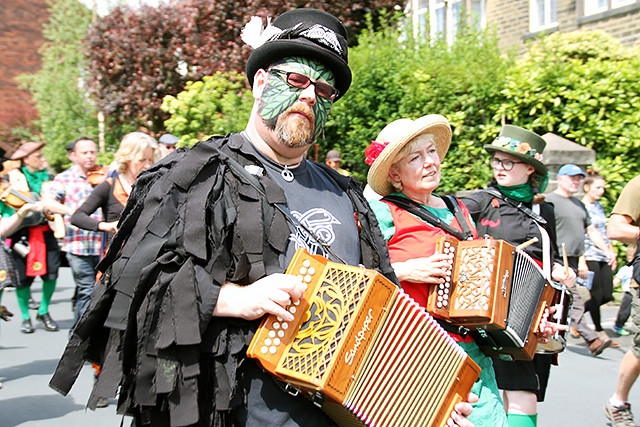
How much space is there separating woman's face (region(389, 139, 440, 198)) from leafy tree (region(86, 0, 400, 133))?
11.3 metres

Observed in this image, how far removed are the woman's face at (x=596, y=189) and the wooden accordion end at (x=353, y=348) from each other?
22.4 feet

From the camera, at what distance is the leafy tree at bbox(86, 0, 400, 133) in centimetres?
1476

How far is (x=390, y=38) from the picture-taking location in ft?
38.2

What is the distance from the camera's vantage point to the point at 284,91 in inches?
100

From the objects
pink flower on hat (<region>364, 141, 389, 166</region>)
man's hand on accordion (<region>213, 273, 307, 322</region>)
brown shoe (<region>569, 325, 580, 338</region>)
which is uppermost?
pink flower on hat (<region>364, 141, 389, 166</region>)

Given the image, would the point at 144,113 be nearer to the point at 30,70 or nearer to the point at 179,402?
the point at 179,402

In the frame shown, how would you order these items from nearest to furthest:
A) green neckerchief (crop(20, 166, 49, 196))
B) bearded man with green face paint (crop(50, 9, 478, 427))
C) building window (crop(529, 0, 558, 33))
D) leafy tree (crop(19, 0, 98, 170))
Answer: bearded man with green face paint (crop(50, 9, 478, 427)) < green neckerchief (crop(20, 166, 49, 196)) < building window (crop(529, 0, 558, 33)) < leafy tree (crop(19, 0, 98, 170))

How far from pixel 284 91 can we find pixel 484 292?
1469 millimetres

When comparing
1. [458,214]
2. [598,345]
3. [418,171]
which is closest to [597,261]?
[598,345]

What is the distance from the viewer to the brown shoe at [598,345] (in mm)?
7273

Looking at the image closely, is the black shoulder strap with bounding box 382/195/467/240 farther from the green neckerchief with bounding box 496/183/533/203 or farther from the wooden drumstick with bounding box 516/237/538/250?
the green neckerchief with bounding box 496/183/533/203

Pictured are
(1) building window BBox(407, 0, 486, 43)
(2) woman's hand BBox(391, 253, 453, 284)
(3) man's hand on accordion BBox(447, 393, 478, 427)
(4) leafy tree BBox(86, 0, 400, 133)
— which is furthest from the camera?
(1) building window BBox(407, 0, 486, 43)

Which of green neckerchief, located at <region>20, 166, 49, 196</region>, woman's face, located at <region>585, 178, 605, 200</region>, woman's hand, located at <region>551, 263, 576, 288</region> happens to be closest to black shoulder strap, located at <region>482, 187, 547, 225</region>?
woman's hand, located at <region>551, 263, 576, 288</region>

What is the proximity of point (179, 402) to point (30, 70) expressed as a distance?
36.7 m
